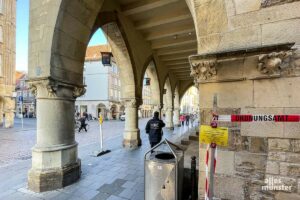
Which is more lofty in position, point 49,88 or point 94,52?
point 94,52

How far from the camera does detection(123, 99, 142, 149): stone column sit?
813 cm

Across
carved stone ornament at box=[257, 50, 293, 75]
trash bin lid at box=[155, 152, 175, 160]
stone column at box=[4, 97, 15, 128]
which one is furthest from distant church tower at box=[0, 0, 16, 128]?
carved stone ornament at box=[257, 50, 293, 75]

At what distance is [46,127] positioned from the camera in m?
3.90

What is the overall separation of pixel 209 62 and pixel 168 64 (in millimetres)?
10435

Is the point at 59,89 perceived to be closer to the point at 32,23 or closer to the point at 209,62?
the point at 32,23

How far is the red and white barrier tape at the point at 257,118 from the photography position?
2.29 meters

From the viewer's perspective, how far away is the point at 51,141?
392cm

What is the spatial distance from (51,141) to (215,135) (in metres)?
3.37

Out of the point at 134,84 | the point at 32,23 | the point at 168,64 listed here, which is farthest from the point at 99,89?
the point at 32,23

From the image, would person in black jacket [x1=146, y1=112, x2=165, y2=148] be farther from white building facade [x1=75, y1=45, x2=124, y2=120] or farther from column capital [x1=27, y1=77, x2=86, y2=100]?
white building facade [x1=75, y1=45, x2=124, y2=120]

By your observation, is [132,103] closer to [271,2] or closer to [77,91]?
[77,91]

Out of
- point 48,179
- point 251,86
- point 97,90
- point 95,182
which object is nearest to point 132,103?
point 95,182

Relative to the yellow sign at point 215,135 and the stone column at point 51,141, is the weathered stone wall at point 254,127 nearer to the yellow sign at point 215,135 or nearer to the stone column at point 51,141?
the yellow sign at point 215,135

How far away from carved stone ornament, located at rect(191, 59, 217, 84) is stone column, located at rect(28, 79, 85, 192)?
2.86 metres
